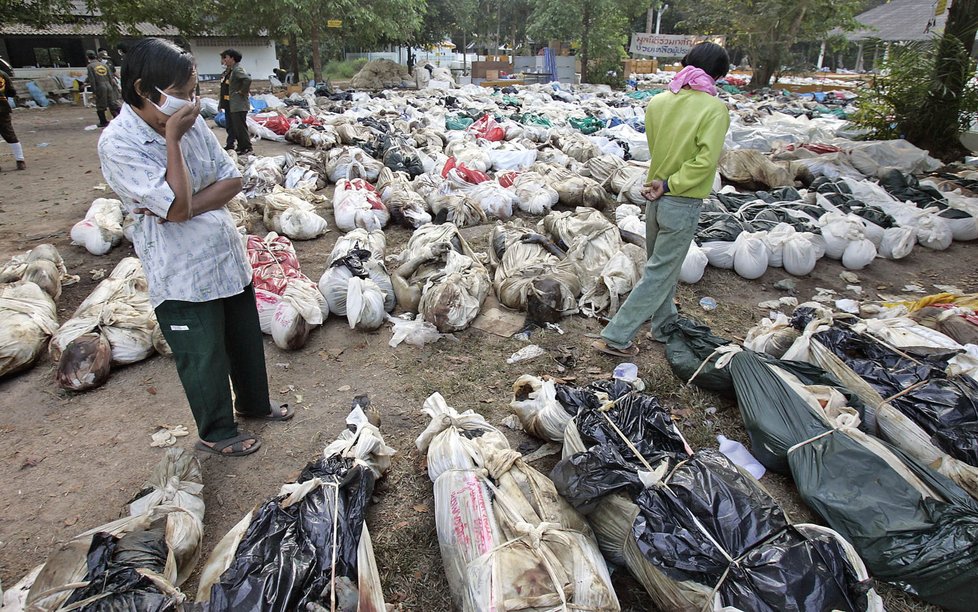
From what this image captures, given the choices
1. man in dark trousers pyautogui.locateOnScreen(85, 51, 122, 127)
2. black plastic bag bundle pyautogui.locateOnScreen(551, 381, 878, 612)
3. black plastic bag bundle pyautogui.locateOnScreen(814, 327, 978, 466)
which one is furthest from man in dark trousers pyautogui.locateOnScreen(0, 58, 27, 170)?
black plastic bag bundle pyautogui.locateOnScreen(814, 327, 978, 466)

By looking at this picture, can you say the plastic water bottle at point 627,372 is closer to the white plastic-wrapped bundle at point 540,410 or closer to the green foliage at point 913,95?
the white plastic-wrapped bundle at point 540,410

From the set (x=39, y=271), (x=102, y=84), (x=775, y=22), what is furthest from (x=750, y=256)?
(x=775, y=22)

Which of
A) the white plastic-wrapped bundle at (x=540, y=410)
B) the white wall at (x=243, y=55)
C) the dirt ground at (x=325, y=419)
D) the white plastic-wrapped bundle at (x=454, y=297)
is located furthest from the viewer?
the white wall at (x=243, y=55)

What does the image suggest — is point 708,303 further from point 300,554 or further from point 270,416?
point 300,554

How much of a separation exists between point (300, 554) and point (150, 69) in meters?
1.70

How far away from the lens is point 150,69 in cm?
181

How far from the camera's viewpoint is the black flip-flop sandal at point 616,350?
3348mm

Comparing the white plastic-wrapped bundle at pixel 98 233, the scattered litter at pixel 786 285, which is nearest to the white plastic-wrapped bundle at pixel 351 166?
the white plastic-wrapped bundle at pixel 98 233

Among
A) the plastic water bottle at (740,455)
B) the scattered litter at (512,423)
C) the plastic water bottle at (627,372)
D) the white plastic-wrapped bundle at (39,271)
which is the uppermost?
the white plastic-wrapped bundle at (39,271)

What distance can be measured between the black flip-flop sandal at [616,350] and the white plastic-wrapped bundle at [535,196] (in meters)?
2.68

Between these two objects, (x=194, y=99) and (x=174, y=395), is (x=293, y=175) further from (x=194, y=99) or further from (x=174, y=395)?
(x=194, y=99)

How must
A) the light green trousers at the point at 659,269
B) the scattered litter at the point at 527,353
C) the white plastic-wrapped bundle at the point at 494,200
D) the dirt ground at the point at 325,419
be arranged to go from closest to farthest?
the dirt ground at the point at 325,419, the light green trousers at the point at 659,269, the scattered litter at the point at 527,353, the white plastic-wrapped bundle at the point at 494,200

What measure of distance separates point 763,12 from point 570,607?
20.7 m

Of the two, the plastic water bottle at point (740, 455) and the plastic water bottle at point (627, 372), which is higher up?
the plastic water bottle at point (627, 372)
